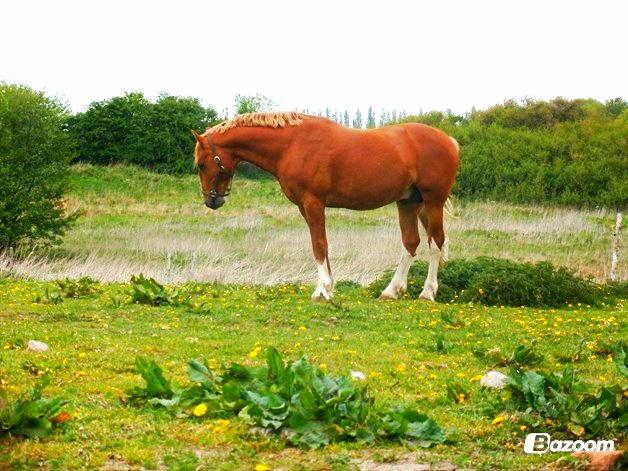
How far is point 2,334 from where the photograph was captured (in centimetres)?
974

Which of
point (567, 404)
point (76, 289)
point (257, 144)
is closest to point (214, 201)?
point (257, 144)

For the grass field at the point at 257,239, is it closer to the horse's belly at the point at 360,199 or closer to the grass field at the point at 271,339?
the grass field at the point at 271,339

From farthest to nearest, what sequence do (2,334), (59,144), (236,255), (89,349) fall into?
(59,144) → (236,255) → (2,334) → (89,349)

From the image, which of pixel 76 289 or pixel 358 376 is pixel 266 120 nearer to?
pixel 76 289

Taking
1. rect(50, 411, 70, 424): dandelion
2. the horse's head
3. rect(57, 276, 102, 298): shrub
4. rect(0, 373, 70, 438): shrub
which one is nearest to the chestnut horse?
the horse's head

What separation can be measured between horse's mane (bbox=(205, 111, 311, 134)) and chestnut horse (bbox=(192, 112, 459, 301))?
0.02 metres

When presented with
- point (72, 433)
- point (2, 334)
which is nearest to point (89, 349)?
point (2, 334)

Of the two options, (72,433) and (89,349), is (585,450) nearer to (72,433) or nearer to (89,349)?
(72,433)

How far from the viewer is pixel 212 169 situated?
14.4 m

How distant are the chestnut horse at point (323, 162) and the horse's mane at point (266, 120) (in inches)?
0.6

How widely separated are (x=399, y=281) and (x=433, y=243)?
2.96 feet

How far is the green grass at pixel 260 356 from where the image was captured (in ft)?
18.2

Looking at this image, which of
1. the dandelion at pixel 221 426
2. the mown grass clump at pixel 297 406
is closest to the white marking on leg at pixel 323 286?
the mown grass clump at pixel 297 406

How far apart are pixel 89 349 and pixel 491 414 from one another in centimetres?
455
